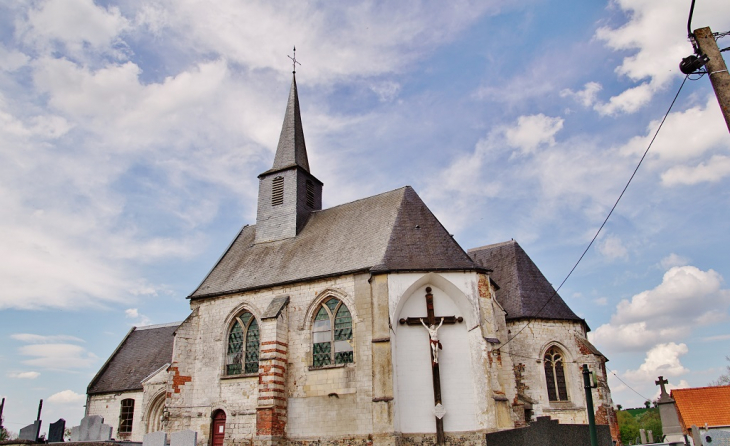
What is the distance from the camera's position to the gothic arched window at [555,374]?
1742cm

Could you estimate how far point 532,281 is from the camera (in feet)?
63.5

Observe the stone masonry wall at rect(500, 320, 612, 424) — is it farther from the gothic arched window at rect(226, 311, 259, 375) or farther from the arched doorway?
the arched doorway

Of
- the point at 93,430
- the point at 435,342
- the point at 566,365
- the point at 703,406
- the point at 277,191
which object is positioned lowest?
the point at 93,430

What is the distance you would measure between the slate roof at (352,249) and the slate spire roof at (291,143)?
2.48 meters

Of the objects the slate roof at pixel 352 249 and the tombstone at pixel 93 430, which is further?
the slate roof at pixel 352 249

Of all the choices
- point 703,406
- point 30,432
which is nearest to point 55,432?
point 30,432

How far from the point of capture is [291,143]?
73.0 ft

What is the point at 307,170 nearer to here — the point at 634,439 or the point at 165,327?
the point at 165,327

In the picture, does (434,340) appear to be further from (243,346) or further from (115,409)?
(115,409)

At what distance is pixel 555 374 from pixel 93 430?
13965 mm

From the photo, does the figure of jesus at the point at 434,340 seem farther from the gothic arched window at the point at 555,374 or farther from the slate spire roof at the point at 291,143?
the slate spire roof at the point at 291,143

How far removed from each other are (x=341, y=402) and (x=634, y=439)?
4129cm

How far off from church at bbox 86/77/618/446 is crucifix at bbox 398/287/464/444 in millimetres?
44

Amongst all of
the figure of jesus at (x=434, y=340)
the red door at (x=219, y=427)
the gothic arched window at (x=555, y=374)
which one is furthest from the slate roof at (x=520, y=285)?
the red door at (x=219, y=427)
